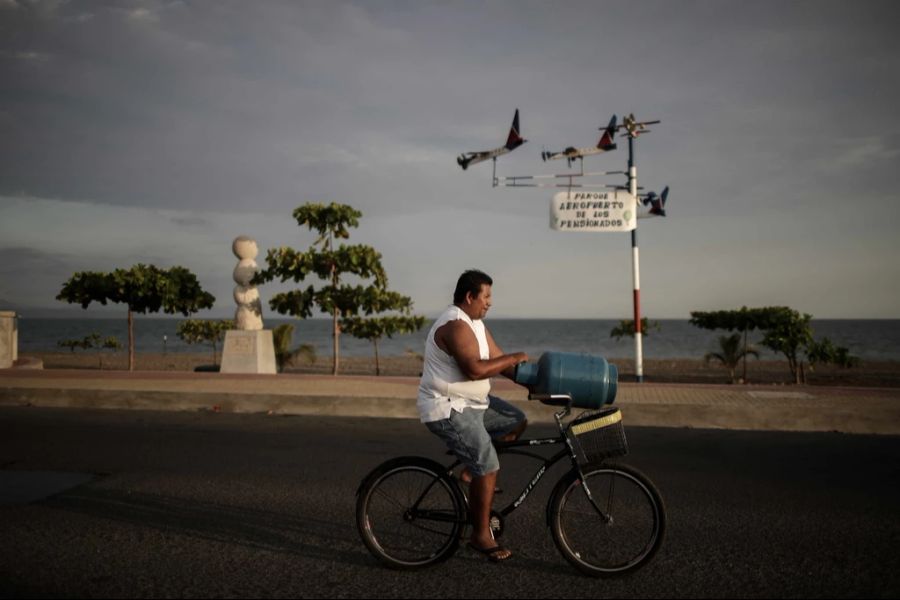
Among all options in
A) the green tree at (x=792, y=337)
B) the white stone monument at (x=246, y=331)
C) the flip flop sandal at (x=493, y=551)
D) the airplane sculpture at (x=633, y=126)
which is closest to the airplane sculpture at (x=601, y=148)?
the airplane sculpture at (x=633, y=126)

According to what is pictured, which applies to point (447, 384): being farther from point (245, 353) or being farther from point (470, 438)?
point (245, 353)

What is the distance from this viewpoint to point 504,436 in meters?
4.39

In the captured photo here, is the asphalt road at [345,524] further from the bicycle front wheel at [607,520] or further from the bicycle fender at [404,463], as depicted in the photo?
the bicycle fender at [404,463]

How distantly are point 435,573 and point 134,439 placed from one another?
609 centimetres

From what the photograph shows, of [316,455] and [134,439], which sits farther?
[134,439]

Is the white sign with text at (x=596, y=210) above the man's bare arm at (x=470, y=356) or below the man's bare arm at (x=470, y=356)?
above

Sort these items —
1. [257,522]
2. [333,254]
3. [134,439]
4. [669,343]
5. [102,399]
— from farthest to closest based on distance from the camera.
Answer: [669,343] < [333,254] < [102,399] < [134,439] < [257,522]

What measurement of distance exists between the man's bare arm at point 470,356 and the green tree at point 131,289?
21162mm

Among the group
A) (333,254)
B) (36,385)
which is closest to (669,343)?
(333,254)

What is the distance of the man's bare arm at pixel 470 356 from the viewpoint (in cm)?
412

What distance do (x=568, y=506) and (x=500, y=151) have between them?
1357 cm

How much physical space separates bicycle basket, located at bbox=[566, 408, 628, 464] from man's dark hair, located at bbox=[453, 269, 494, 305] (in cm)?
97

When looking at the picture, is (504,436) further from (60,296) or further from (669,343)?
(669,343)

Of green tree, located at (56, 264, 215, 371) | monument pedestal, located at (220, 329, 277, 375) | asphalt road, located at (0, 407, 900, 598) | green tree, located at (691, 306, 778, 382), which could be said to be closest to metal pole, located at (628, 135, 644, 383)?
asphalt road, located at (0, 407, 900, 598)
